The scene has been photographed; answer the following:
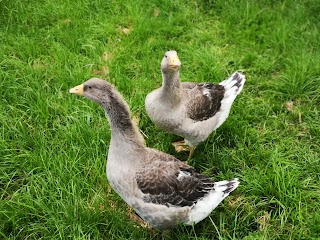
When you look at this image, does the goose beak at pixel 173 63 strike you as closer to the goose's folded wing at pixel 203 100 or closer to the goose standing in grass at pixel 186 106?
the goose standing in grass at pixel 186 106

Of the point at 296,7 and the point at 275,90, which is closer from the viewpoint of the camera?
the point at 275,90

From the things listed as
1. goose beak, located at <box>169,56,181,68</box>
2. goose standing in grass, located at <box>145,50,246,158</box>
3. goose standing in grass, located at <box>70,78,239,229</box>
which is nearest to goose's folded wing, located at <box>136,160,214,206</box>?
goose standing in grass, located at <box>70,78,239,229</box>

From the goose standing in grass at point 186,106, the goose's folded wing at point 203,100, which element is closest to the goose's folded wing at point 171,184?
the goose standing in grass at point 186,106

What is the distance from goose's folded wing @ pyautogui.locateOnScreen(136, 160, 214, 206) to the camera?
10.8ft

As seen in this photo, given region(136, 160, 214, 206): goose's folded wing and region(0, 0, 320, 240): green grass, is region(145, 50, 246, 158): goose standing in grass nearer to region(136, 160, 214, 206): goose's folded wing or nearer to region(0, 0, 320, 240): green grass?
region(0, 0, 320, 240): green grass

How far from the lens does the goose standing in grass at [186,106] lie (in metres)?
4.01

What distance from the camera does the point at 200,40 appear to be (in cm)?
576

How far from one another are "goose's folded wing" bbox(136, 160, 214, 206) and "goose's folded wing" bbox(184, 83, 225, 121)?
0.80 metres

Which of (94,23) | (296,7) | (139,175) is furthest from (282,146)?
(94,23)

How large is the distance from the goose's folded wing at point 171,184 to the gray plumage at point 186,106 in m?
0.64

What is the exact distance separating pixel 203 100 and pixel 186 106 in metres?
0.24

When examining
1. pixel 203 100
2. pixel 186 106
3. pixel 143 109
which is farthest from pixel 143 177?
pixel 143 109

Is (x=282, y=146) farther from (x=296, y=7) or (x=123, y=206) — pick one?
(x=296, y=7)

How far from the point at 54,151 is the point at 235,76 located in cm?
226
